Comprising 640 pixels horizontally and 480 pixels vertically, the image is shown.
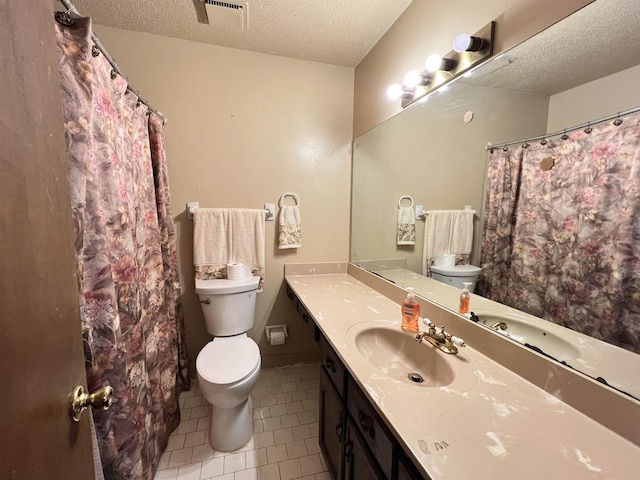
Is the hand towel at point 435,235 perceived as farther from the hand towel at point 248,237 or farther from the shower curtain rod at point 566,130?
the hand towel at point 248,237

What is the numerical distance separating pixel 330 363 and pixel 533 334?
29.4 inches

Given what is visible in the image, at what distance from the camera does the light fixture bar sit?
1027mm

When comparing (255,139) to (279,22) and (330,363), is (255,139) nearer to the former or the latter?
(279,22)

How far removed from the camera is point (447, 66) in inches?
47.6

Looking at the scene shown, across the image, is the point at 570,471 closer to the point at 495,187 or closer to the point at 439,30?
the point at 495,187

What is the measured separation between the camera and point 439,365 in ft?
3.40

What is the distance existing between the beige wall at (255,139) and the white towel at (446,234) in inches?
33.9

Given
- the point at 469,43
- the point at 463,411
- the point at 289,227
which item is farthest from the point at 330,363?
the point at 469,43

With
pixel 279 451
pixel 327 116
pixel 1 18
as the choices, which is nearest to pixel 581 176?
pixel 1 18

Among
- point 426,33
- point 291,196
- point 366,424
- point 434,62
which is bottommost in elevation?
point 366,424

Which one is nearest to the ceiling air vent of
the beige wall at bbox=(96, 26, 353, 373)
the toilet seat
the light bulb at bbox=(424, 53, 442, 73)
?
the beige wall at bbox=(96, 26, 353, 373)

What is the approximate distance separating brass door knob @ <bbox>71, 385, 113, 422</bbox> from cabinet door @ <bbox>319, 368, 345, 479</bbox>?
780mm

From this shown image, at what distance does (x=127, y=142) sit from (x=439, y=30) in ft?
4.87

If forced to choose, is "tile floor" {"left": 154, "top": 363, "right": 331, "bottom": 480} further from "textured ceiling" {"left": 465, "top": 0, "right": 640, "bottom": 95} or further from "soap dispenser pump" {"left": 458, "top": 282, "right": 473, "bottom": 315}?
"textured ceiling" {"left": 465, "top": 0, "right": 640, "bottom": 95}
